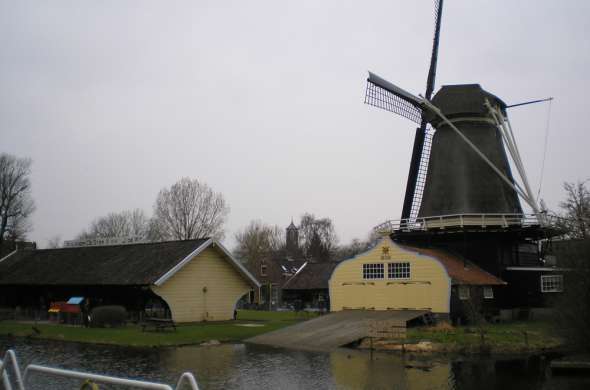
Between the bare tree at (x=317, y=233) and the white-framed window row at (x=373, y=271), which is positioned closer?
the white-framed window row at (x=373, y=271)

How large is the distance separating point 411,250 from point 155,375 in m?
18.3

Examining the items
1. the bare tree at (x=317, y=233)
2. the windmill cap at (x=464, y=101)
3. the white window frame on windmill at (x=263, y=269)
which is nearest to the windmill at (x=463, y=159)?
the windmill cap at (x=464, y=101)

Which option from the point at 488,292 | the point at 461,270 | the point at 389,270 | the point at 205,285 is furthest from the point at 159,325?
the point at 488,292

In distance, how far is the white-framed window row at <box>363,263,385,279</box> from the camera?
106 ft

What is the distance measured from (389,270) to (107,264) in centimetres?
1619

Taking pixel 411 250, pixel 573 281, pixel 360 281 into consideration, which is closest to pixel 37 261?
pixel 360 281

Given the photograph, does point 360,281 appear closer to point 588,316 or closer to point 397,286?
point 397,286

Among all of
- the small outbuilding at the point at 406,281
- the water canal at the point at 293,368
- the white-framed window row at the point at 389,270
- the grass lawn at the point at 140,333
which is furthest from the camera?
the white-framed window row at the point at 389,270

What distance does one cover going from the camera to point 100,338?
25.3m

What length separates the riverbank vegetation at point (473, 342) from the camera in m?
22.4

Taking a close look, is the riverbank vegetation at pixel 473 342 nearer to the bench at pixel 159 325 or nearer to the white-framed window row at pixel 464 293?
the white-framed window row at pixel 464 293

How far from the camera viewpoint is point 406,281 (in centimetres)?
3119

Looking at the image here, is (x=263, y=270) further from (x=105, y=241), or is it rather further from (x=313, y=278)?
(x=105, y=241)

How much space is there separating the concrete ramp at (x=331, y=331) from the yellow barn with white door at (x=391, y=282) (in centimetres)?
82
